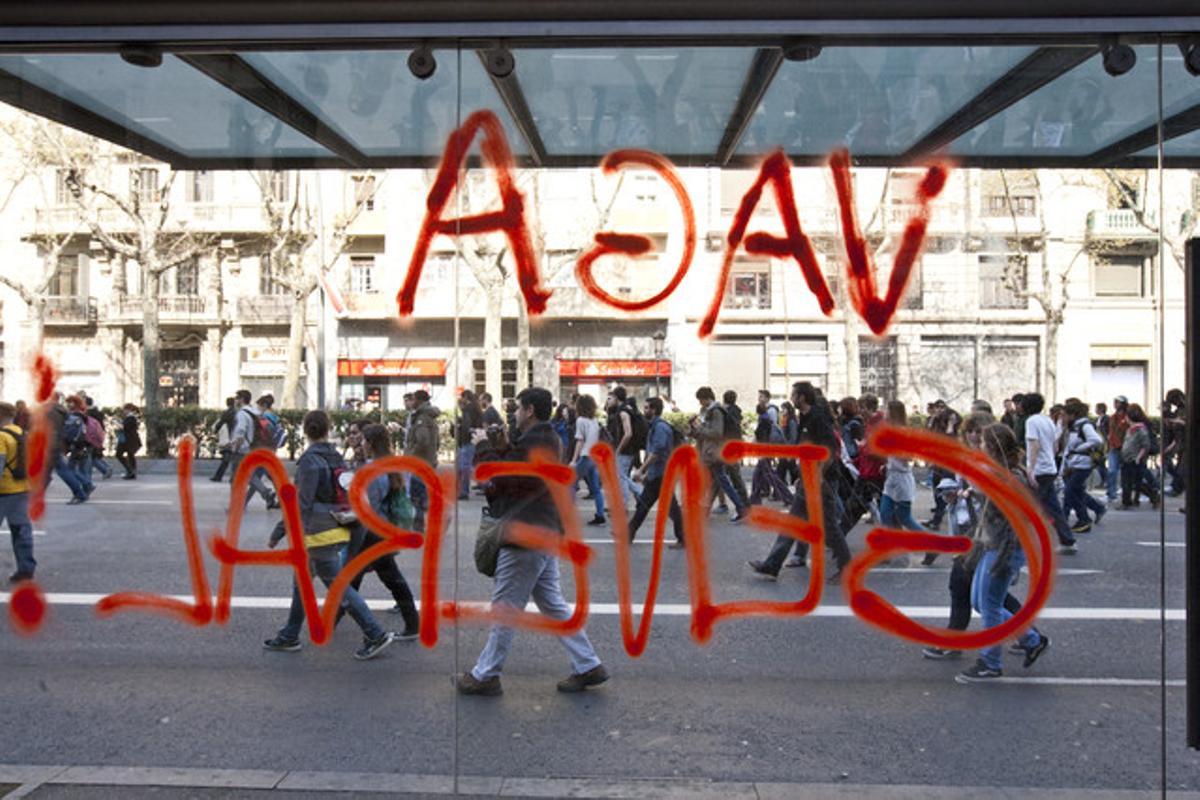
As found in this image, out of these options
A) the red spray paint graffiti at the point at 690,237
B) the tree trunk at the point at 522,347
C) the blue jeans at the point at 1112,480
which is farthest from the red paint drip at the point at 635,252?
the blue jeans at the point at 1112,480

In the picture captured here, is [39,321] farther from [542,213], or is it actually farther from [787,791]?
[787,791]

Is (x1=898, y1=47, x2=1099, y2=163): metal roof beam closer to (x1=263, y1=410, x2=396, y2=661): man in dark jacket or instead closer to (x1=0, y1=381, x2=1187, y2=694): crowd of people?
(x1=0, y1=381, x2=1187, y2=694): crowd of people

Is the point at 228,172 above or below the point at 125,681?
above

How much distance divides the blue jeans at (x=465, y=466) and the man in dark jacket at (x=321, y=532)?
0.78 metres

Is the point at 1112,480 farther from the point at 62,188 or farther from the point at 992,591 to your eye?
the point at 62,188

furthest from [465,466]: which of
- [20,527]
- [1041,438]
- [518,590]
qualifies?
[20,527]

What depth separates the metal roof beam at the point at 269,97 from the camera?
12.7 ft

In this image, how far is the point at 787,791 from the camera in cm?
400

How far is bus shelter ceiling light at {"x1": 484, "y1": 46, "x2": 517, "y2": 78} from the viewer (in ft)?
11.7

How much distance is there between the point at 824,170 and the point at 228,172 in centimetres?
304

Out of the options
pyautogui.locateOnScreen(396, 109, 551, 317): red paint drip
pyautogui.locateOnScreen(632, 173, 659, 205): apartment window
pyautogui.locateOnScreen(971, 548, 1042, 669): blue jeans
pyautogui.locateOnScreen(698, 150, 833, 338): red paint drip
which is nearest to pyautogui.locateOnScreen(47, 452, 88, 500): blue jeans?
pyautogui.locateOnScreen(396, 109, 551, 317): red paint drip

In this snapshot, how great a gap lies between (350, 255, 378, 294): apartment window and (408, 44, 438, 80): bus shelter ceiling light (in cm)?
111

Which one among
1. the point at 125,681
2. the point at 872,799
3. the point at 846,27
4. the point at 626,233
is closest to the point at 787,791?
the point at 872,799

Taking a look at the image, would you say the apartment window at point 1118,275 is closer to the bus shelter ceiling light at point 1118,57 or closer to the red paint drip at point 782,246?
the bus shelter ceiling light at point 1118,57
